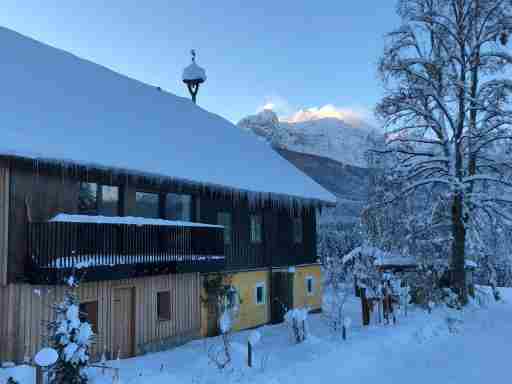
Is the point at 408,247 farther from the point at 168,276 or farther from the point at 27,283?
the point at 27,283

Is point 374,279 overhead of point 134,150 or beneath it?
beneath

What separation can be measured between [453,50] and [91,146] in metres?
15.6

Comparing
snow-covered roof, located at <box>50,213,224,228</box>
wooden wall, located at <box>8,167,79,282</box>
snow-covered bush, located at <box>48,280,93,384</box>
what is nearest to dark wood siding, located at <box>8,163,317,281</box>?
wooden wall, located at <box>8,167,79,282</box>

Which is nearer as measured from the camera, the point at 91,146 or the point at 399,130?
the point at 91,146

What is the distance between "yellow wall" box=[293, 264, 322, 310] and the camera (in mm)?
23005

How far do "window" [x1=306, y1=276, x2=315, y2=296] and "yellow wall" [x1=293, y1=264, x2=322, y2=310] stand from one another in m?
0.10

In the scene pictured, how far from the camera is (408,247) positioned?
23391 mm

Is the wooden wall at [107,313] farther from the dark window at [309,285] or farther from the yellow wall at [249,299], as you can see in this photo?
the dark window at [309,285]

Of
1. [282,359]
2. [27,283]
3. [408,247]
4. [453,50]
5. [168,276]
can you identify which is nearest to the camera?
[27,283]

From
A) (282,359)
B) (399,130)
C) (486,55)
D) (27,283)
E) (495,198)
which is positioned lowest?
(282,359)

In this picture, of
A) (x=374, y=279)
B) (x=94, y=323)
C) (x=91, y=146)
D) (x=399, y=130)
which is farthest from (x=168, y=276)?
(x=399, y=130)

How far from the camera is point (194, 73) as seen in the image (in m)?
27.0

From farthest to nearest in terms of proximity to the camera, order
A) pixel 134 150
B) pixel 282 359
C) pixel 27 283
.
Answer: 1. pixel 134 150
2. pixel 282 359
3. pixel 27 283

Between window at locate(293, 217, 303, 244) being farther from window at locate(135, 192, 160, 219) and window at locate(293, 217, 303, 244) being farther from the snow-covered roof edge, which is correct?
window at locate(135, 192, 160, 219)
